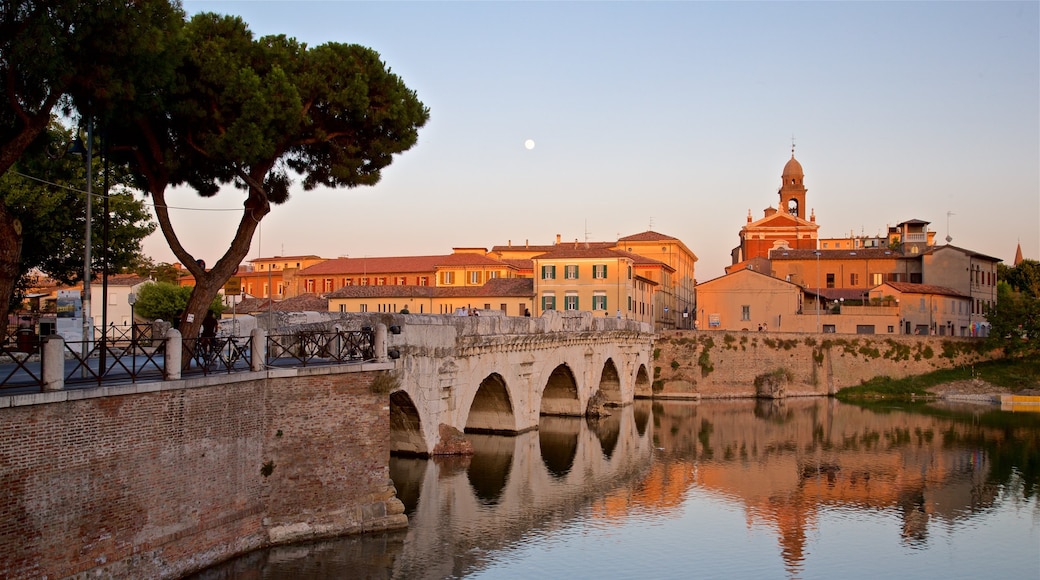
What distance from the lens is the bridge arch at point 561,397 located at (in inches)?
1882

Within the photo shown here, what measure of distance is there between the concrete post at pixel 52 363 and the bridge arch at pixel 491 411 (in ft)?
79.3

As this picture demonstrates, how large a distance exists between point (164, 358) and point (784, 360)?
179 ft

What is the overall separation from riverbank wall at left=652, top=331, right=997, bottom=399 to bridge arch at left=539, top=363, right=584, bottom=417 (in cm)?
1744

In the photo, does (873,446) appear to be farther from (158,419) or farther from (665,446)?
(158,419)

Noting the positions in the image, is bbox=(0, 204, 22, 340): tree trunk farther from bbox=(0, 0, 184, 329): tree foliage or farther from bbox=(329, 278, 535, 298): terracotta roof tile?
bbox=(329, 278, 535, 298): terracotta roof tile

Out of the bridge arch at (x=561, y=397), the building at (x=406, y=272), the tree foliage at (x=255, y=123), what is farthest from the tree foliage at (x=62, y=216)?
the building at (x=406, y=272)

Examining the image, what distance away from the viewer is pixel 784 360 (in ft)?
216

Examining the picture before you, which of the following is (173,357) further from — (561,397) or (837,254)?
(837,254)

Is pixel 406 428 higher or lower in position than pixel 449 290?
lower

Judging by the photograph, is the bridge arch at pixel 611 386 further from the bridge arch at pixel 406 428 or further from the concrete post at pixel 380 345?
the concrete post at pixel 380 345

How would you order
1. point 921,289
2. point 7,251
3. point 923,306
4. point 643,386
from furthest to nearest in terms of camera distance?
point 921,289, point 923,306, point 643,386, point 7,251

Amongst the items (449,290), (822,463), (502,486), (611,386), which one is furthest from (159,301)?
(822,463)

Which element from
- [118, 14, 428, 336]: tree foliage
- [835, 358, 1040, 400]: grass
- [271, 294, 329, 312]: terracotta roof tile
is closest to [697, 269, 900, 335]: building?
[835, 358, 1040, 400]: grass

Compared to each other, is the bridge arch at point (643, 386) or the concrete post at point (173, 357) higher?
the concrete post at point (173, 357)
